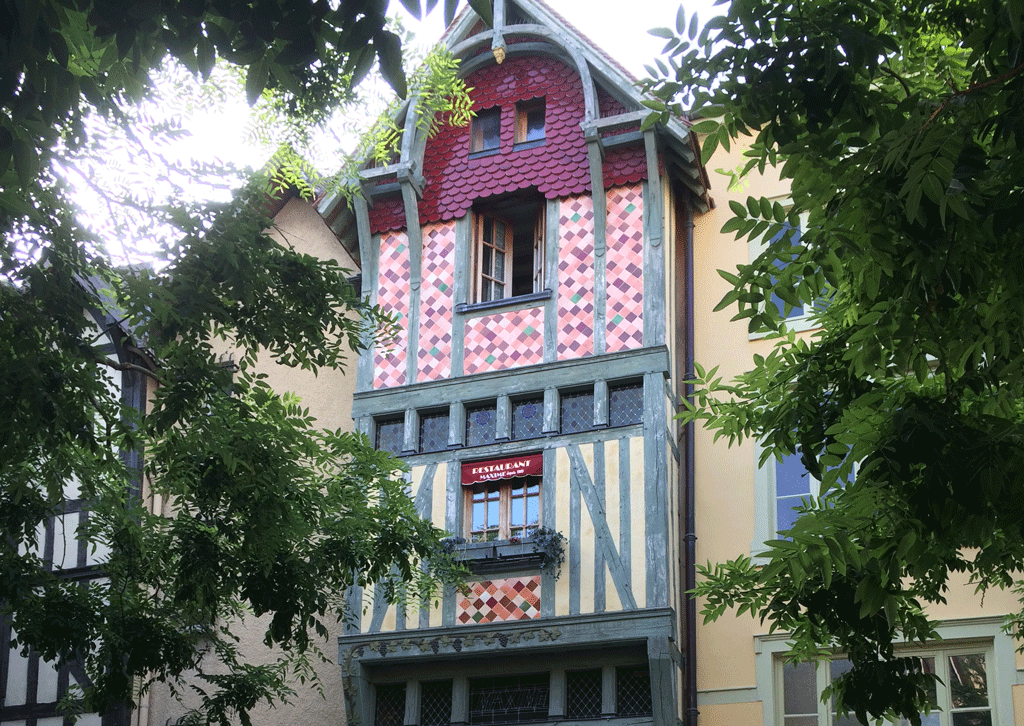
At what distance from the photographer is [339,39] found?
562 centimetres

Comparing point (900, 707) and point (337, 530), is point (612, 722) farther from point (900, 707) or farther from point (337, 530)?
point (900, 707)

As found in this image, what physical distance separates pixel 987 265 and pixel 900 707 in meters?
2.87

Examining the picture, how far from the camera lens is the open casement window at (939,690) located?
45.6ft

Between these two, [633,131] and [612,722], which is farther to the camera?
[633,131]

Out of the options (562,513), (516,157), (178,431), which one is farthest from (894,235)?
(516,157)

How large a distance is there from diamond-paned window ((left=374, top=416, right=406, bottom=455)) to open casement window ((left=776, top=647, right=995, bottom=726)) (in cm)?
503

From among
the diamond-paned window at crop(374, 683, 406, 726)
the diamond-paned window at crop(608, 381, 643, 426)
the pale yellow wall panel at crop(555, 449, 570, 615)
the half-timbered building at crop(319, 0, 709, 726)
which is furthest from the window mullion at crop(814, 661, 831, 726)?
the diamond-paned window at crop(374, 683, 406, 726)

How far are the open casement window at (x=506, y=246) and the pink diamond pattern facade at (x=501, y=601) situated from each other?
3.63 metres

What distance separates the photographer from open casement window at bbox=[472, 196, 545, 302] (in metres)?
17.2

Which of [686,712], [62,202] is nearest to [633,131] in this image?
[686,712]

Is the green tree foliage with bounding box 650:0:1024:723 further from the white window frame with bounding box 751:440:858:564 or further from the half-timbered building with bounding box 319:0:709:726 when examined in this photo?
the white window frame with bounding box 751:440:858:564

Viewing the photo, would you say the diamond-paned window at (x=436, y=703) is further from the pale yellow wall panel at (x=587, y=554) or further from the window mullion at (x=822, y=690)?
the window mullion at (x=822, y=690)

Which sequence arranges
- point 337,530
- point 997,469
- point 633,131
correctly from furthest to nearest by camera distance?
point 633,131 < point 337,530 < point 997,469

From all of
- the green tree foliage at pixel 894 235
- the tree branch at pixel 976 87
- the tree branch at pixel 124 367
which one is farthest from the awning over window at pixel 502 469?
the tree branch at pixel 976 87
